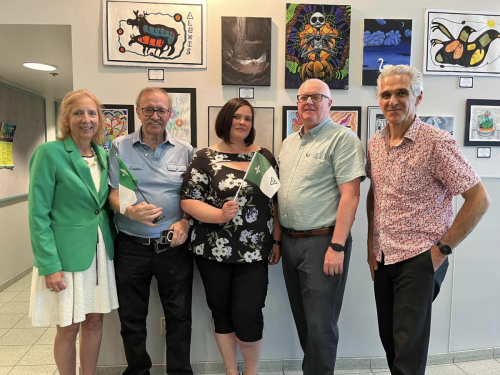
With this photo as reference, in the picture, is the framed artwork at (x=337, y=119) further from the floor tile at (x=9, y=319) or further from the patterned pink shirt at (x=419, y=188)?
the floor tile at (x=9, y=319)

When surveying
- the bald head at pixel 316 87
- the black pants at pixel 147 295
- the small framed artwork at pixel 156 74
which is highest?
the small framed artwork at pixel 156 74

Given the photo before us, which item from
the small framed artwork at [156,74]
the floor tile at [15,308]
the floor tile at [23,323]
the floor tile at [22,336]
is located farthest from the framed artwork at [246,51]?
the floor tile at [15,308]

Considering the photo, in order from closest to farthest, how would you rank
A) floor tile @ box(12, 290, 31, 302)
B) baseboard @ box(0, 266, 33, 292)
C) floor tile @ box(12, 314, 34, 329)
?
floor tile @ box(12, 314, 34, 329), floor tile @ box(12, 290, 31, 302), baseboard @ box(0, 266, 33, 292)

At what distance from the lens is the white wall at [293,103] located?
2.06m

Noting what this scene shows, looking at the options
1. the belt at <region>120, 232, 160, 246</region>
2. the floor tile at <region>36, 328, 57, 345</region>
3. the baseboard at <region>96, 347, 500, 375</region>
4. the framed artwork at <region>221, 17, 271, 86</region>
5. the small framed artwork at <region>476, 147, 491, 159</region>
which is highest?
the framed artwork at <region>221, 17, 271, 86</region>

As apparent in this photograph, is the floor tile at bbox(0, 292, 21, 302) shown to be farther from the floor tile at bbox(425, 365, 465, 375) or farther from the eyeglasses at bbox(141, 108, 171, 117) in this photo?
the floor tile at bbox(425, 365, 465, 375)

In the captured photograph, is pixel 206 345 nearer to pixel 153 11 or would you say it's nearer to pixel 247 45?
pixel 247 45

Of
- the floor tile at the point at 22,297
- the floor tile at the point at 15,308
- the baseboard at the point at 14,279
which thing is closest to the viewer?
the floor tile at the point at 15,308

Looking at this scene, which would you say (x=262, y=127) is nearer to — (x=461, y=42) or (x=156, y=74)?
(x=156, y=74)

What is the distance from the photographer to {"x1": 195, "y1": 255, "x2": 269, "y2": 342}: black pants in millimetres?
1735

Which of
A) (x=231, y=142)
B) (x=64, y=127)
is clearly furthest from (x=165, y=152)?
(x=64, y=127)

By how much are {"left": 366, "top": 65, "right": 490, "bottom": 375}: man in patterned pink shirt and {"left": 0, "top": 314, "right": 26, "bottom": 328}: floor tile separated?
321 cm

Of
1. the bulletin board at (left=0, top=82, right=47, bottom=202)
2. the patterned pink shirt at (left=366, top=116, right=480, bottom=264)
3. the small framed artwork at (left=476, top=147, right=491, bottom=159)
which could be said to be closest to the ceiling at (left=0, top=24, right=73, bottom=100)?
the bulletin board at (left=0, top=82, right=47, bottom=202)

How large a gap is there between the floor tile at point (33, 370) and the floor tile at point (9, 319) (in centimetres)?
79
